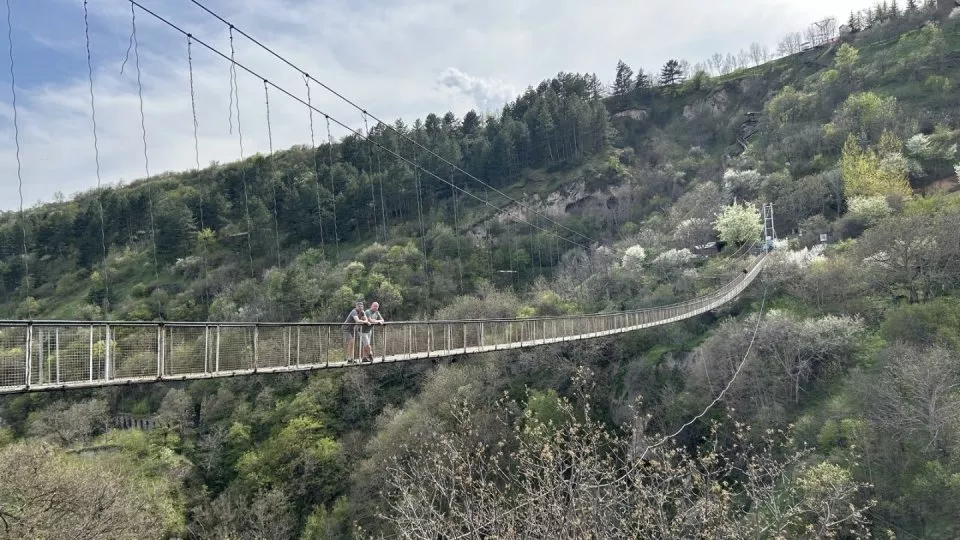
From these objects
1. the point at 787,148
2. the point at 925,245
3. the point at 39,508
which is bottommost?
the point at 39,508

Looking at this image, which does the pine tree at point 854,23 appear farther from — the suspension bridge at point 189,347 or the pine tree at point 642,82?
the suspension bridge at point 189,347

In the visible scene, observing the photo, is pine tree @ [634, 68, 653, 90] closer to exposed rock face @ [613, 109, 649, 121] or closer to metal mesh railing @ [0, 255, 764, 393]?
exposed rock face @ [613, 109, 649, 121]

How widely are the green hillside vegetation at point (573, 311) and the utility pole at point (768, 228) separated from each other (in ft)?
2.31

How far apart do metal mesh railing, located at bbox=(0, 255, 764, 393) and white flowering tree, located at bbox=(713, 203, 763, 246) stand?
2674cm

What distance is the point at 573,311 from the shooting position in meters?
26.9

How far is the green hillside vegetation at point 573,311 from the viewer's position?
41.3ft

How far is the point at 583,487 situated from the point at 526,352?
16.2 meters

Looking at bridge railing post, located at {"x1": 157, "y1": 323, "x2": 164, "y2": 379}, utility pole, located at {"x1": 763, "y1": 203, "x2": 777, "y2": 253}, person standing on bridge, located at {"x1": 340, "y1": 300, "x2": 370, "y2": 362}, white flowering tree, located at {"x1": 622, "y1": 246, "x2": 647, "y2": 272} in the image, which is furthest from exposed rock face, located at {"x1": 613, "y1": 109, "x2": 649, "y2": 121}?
bridge railing post, located at {"x1": 157, "y1": 323, "x2": 164, "y2": 379}

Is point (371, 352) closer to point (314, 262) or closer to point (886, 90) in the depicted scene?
point (314, 262)

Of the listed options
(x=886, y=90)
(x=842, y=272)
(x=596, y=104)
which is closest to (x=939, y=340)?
(x=842, y=272)

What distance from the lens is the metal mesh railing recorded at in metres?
4.89

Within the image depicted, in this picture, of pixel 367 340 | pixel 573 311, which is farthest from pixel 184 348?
pixel 573 311

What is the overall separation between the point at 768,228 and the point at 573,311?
51.2ft

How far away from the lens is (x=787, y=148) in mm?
41438
